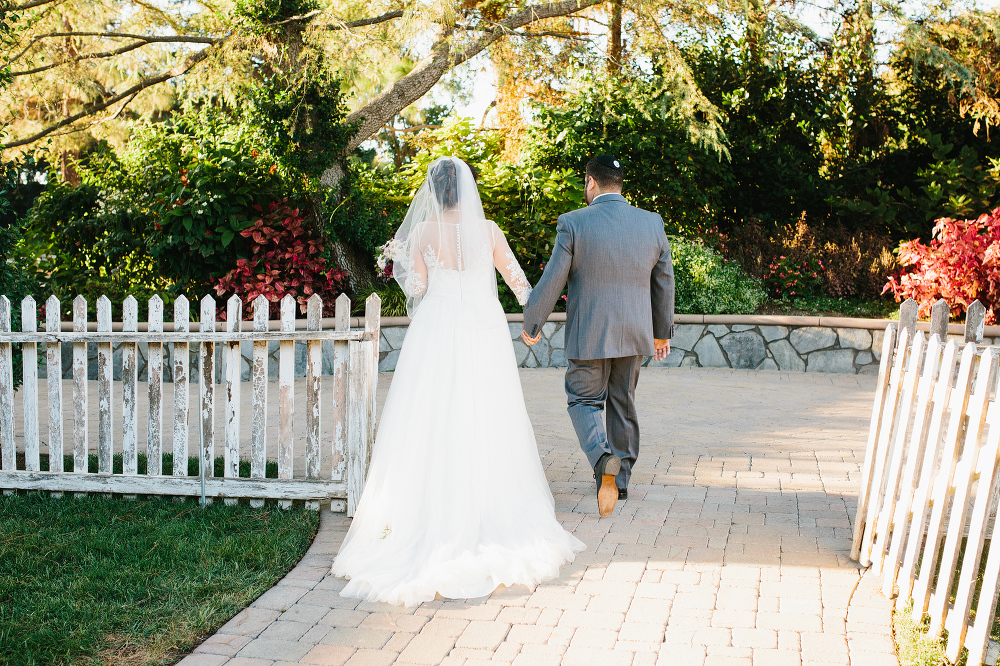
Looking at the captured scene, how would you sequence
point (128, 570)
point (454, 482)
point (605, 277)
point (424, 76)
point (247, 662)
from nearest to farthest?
point (247, 662)
point (128, 570)
point (454, 482)
point (605, 277)
point (424, 76)

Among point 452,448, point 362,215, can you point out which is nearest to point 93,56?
point 362,215

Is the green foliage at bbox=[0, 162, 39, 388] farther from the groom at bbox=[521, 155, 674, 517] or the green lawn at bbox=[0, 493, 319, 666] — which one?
the groom at bbox=[521, 155, 674, 517]

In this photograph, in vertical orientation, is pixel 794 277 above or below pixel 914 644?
above

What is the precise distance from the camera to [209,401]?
4480 millimetres

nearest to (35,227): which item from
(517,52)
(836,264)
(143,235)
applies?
(143,235)

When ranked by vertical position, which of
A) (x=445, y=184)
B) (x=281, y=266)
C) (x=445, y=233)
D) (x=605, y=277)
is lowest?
(x=281, y=266)

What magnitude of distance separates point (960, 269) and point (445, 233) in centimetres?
730

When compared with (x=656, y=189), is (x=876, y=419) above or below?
below

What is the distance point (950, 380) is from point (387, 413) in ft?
7.76

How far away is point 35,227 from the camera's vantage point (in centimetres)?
1006

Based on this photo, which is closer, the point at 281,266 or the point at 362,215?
the point at 281,266

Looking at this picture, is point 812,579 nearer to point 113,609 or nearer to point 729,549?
point 729,549

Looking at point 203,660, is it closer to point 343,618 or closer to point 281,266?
point 343,618

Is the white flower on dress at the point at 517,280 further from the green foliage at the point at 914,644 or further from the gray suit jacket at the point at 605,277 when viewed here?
the green foliage at the point at 914,644
